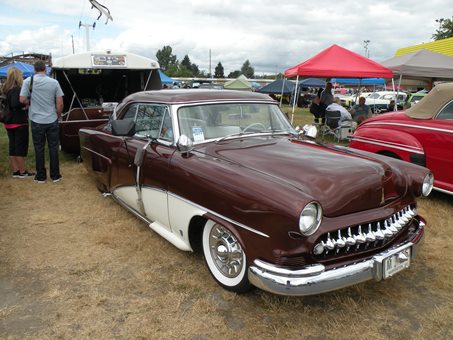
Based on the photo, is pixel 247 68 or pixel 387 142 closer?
pixel 387 142

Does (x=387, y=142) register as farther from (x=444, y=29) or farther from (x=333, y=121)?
(x=444, y=29)

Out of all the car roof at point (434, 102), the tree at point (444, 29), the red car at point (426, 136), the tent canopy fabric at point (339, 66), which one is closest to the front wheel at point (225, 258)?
the red car at point (426, 136)

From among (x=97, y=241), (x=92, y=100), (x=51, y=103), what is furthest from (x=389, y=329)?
(x=92, y=100)

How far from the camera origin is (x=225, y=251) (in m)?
3.01

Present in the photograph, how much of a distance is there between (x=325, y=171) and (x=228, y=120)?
4.48 feet

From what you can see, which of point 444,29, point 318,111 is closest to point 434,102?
point 318,111

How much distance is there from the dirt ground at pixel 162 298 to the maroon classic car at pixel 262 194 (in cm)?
28

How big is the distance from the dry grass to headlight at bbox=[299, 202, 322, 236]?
2.50 feet

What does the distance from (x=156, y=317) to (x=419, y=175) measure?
2435 millimetres

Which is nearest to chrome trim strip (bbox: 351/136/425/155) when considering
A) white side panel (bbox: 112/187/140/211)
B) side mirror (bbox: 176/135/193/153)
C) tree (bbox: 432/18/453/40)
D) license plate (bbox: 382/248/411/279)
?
license plate (bbox: 382/248/411/279)

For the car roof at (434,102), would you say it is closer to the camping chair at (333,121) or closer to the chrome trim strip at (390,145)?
the chrome trim strip at (390,145)

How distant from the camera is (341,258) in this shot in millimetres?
2633

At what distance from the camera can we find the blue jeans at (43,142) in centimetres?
603

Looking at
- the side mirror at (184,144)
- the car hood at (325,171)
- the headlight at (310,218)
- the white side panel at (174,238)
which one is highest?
the side mirror at (184,144)
